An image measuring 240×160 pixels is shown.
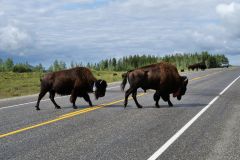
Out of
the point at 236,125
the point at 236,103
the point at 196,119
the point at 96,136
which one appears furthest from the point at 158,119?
the point at 236,103

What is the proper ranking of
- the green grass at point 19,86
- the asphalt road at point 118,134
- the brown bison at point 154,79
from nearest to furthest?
the asphalt road at point 118,134 → the brown bison at point 154,79 → the green grass at point 19,86

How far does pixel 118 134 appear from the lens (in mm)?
Answer: 9547

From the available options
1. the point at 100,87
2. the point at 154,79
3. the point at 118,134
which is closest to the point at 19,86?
the point at 100,87

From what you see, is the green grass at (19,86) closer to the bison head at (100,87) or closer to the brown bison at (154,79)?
the bison head at (100,87)

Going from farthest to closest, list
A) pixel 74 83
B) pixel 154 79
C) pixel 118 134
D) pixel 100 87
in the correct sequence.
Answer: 1. pixel 100 87
2. pixel 74 83
3. pixel 154 79
4. pixel 118 134

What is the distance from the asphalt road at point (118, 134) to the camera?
7.64 meters

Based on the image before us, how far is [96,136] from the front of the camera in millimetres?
9328

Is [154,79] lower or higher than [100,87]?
higher

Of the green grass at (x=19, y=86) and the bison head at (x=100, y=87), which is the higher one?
the bison head at (x=100, y=87)

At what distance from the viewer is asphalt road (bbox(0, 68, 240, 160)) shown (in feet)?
25.1

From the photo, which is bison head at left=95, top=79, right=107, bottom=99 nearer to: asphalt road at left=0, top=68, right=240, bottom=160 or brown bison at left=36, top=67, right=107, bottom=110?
brown bison at left=36, top=67, right=107, bottom=110

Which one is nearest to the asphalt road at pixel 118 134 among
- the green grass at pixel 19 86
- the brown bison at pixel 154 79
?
the brown bison at pixel 154 79

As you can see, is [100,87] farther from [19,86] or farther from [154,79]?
[19,86]

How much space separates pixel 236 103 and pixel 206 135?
8109mm
